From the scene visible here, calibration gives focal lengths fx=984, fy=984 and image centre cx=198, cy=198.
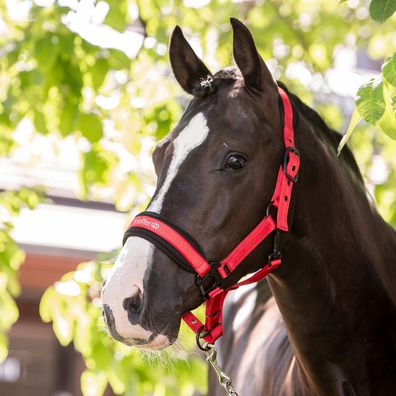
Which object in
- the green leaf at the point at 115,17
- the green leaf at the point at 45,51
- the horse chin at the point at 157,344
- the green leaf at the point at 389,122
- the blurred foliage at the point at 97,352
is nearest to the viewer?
the green leaf at the point at 389,122

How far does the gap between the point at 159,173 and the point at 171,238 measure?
1.00 feet

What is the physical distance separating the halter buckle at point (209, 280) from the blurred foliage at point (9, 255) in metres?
2.42

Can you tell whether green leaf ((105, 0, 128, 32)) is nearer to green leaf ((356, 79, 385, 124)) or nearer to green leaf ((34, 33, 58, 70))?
green leaf ((34, 33, 58, 70))

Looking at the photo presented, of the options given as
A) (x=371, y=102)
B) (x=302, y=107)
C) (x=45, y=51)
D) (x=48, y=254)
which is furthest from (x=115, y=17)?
(x=48, y=254)

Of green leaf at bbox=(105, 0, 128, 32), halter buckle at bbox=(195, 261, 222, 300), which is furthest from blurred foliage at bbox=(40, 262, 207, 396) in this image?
halter buckle at bbox=(195, 261, 222, 300)

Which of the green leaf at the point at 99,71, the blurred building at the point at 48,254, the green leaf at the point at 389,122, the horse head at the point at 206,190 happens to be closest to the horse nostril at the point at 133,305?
the horse head at the point at 206,190

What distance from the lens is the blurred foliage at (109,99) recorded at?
4656 mm

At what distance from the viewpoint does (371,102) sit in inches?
97.6

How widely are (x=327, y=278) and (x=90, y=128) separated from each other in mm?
1979

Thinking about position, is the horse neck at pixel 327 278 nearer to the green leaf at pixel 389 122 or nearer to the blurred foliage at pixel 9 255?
the green leaf at pixel 389 122

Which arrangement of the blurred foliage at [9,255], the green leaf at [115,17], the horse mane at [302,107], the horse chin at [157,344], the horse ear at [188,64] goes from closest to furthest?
the horse chin at [157,344] < the horse mane at [302,107] < the horse ear at [188,64] < the green leaf at [115,17] < the blurred foliage at [9,255]

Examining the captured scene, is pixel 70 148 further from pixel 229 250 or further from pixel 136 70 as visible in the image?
pixel 229 250

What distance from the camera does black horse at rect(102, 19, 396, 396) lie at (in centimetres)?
273

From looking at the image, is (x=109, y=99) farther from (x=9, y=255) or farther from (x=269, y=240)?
(x=269, y=240)
